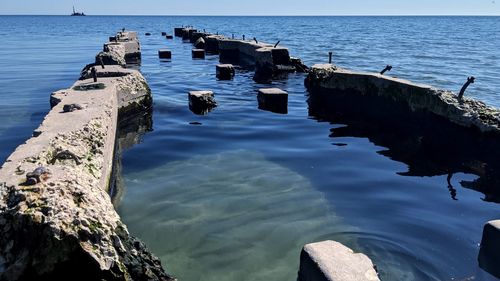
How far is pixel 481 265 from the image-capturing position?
14.8 feet

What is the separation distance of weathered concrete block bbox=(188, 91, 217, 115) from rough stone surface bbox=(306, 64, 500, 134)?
3.10m

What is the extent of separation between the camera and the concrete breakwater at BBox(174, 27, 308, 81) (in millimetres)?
18281

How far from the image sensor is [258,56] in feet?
62.0

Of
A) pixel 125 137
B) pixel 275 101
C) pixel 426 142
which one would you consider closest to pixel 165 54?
pixel 275 101

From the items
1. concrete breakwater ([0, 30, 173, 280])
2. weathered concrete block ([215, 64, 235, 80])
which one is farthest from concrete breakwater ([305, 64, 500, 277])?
weathered concrete block ([215, 64, 235, 80])

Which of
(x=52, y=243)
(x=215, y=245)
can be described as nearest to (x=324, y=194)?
(x=215, y=245)

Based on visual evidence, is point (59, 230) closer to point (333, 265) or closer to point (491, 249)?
point (333, 265)

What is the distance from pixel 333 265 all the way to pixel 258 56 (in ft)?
52.9

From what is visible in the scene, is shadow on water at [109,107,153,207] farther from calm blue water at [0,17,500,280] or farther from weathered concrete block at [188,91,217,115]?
weathered concrete block at [188,91,217,115]

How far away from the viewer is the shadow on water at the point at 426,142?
740cm

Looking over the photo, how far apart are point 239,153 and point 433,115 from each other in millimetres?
3918

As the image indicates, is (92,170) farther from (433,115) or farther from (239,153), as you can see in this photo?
(433,115)

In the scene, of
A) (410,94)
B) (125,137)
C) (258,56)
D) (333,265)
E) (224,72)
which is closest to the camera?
(333,265)

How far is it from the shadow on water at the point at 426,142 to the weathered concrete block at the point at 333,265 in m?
3.58
